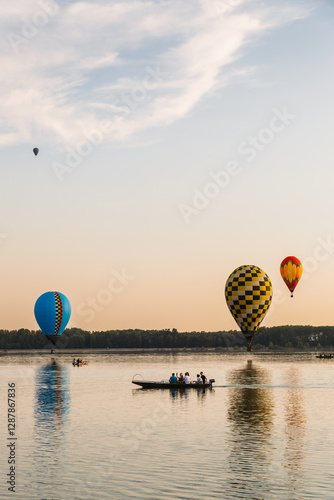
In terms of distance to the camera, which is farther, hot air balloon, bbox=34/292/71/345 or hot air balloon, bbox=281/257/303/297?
hot air balloon, bbox=34/292/71/345

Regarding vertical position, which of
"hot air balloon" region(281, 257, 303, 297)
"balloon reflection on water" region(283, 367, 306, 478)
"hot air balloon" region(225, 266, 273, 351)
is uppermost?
"hot air balloon" region(281, 257, 303, 297)

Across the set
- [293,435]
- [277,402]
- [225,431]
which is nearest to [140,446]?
[225,431]

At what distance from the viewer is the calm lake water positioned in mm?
30141

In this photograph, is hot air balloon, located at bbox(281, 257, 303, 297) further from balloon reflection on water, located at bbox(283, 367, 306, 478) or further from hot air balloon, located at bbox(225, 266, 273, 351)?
balloon reflection on water, located at bbox(283, 367, 306, 478)

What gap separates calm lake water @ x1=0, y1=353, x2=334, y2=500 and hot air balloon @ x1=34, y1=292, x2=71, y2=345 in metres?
56.3

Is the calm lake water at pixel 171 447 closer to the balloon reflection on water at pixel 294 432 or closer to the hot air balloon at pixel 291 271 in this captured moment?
the balloon reflection on water at pixel 294 432

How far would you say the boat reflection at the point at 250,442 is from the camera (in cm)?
3056

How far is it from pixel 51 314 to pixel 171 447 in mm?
91008

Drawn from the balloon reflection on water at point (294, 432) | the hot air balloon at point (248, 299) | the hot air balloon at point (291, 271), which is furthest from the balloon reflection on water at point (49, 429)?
the hot air balloon at point (291, 271)

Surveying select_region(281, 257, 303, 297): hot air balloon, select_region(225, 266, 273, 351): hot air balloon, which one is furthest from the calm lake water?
select_region(281, 257, 303, 297): hot air balloon

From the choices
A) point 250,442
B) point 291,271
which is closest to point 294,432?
point 250,442

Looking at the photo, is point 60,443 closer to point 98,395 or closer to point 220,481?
point 220,481

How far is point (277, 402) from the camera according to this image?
66.1m

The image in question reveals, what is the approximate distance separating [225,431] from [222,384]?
146ft
